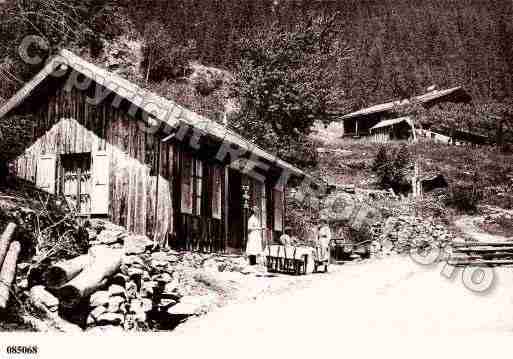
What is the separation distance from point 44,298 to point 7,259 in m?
0.83

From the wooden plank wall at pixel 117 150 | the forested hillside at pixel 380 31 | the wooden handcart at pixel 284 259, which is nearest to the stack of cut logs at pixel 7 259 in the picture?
the wooden plank wall at pixel 117 150

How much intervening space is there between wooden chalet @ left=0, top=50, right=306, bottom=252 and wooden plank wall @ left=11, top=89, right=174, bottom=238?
0.03m

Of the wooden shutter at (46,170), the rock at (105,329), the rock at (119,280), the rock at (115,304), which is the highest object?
the wooden shutter at (46,170)

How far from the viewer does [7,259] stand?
7.68m

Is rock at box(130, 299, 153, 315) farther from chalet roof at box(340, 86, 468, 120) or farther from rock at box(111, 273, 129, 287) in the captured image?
chalet roof at box(340, 86, 468, 120)

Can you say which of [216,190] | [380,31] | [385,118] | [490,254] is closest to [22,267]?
[216,190]

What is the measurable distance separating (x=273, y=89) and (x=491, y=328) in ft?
81.1

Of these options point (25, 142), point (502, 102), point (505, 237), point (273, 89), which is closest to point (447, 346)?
point (502, 102)

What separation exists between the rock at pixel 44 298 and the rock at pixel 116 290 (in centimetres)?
95

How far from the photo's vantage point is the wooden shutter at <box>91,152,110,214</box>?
1298cm

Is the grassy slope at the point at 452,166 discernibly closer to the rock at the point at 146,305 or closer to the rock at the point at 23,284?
the rock at the point at 146,305

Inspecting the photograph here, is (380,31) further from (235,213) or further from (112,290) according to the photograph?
(112,290)

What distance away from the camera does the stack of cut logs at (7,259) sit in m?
6.79

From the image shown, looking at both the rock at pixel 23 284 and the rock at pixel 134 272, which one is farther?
the rock at pixel 134 272
